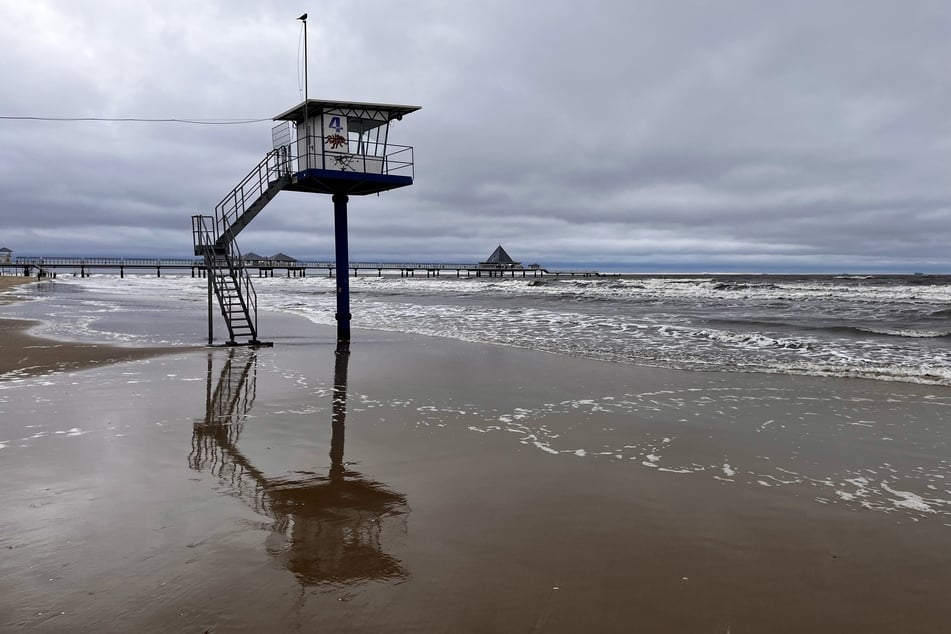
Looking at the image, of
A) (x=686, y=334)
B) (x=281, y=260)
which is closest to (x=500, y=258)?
(x=281, y=260)

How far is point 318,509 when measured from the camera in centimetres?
423

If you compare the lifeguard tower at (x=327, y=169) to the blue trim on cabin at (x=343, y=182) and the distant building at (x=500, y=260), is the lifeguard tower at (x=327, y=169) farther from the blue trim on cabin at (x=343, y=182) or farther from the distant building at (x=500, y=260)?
the distant building at (x=500, y=260)

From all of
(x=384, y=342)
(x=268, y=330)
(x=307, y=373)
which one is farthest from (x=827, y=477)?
(x=268, y=330)

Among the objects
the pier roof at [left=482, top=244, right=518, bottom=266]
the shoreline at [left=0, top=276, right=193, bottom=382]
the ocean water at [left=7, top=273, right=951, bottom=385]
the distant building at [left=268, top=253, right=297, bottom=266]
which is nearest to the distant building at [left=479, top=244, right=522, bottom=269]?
the pier roof at [left=482, top=244, right=518, bottom=266]

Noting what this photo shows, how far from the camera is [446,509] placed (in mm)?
4277

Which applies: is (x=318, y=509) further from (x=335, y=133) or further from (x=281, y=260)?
(x=281, y=260)

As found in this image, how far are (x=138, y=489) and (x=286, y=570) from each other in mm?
1948

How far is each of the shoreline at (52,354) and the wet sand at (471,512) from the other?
1.83 metres

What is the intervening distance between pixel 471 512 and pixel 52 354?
A: 11042 millimetres

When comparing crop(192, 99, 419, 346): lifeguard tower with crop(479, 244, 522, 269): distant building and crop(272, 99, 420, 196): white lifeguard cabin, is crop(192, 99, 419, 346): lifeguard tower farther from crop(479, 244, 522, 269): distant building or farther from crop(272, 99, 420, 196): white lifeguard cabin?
crop(479, 244, 522, 269): distant building

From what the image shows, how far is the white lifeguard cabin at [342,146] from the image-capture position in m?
15.3

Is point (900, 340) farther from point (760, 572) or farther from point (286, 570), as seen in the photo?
point (286, 570)

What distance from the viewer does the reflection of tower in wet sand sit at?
3404 millimetres

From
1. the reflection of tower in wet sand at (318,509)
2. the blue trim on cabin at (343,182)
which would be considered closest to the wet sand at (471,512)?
the reflection of tower in wet sand at (318,509)
